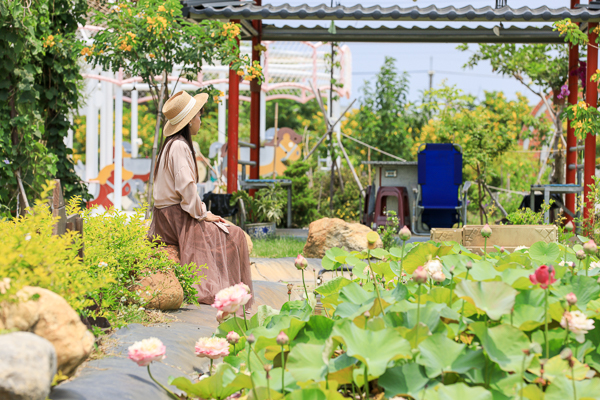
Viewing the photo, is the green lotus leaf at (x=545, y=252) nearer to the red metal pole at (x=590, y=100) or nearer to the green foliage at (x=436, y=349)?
the green foliage at (x=436, y=349)

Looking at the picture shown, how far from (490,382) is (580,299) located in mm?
524

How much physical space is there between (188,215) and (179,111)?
66cm

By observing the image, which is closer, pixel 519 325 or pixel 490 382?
pixel 490 382

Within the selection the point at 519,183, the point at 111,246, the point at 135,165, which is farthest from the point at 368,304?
the point at 135,165

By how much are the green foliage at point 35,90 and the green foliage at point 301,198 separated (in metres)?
3.40

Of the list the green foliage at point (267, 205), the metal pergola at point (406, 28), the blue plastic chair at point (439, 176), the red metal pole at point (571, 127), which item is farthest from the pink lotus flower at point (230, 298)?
the red metal pole at point (571, 127)

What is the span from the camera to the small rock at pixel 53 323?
168cm

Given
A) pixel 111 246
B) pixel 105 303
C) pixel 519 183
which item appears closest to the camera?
pixel 105 303

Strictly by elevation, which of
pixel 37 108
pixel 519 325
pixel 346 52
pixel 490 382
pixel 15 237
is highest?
pixel 346 52

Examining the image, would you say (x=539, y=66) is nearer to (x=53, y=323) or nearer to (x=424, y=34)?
(x=424, y=34)

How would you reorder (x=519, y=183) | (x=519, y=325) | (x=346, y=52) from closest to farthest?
(x=519, y=325) < (x=519, y=183) < (x=346, y=52)

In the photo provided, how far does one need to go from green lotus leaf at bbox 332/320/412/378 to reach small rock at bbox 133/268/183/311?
1.49 meters

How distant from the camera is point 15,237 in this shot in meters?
1.90

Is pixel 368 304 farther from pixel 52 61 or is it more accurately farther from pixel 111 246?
pixel 52 61
